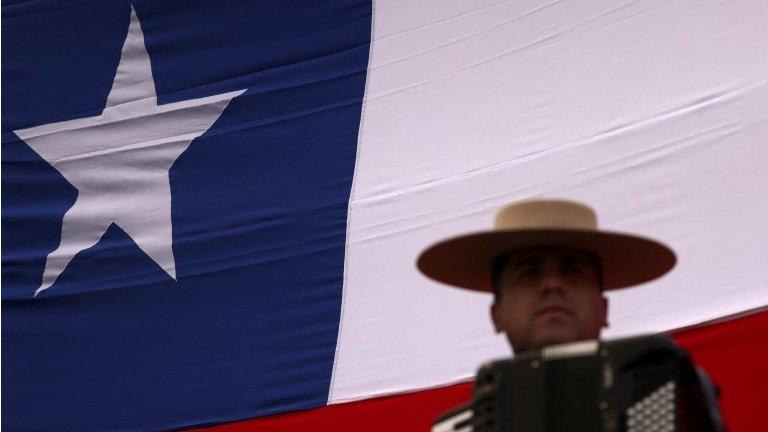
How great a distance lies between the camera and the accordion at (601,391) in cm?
246

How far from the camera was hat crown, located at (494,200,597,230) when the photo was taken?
2.99 m

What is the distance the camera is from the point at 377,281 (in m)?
4.59

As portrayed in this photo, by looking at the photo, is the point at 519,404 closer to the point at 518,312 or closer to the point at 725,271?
the point at 518,312

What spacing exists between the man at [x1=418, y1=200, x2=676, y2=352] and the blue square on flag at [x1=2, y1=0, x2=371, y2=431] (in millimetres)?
1594

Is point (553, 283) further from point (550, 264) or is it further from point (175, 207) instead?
point (175, 207)

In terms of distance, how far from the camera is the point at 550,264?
2.96 metres

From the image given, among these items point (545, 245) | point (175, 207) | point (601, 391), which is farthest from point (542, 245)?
point (175, 207)

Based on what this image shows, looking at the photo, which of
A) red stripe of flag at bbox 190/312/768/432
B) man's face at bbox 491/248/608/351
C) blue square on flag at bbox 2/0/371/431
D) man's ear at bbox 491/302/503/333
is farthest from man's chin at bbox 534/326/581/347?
blue square on flag at bbox 2/0/371/431

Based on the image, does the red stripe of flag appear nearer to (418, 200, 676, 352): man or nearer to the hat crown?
(418, 200, 676, 352): man

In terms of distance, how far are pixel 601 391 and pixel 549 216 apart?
22.5 inches

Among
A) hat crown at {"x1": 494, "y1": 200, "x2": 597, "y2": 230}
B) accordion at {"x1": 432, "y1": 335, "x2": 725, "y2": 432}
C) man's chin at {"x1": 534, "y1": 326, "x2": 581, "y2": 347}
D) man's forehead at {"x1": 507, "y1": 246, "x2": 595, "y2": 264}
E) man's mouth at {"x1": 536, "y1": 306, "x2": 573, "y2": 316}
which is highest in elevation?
hat crown at {"x1": 494, "y1": 200, "x2": 597, "y2": 230}

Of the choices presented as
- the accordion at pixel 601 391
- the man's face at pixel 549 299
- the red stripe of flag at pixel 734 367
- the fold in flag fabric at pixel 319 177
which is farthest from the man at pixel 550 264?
the fold in flag fabric at pixel 319 177

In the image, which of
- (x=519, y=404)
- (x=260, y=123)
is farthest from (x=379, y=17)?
(x=519, y=404)

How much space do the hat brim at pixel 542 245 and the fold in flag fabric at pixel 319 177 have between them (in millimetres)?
824
